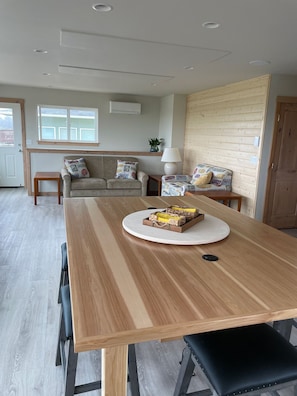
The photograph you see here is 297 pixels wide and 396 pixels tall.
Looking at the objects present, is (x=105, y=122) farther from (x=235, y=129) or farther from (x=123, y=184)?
(x=235, y=129)

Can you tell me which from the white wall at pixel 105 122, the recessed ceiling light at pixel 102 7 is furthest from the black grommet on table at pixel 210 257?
the white wall at pixel 105 122

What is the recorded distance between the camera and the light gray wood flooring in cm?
Result: 167

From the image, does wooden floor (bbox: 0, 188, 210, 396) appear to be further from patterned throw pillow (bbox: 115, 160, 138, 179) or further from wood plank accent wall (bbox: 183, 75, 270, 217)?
wood plank accent wall (bbox: 183, 75, 270, 217)

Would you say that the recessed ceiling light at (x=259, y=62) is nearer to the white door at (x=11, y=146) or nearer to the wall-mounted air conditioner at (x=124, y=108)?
the wall-mounted air conditioner at (x=124, y=108)

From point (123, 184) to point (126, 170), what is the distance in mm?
446

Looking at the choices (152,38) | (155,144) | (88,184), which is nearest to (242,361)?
(152,38)

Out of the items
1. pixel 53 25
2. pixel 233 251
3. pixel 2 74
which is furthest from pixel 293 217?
pixel 2 74

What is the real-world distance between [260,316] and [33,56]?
3.92 metres

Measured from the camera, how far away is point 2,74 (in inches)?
203

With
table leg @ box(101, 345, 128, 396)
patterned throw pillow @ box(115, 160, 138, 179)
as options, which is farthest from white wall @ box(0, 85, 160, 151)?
table leg @ box(101, 345, 128, 396)

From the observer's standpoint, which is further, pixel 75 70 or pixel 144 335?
pixel 75 70

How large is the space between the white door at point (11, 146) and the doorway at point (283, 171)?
5403 millimetres

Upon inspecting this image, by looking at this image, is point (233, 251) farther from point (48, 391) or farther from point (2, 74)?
point (2, 74)

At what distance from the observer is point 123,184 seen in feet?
19.6
